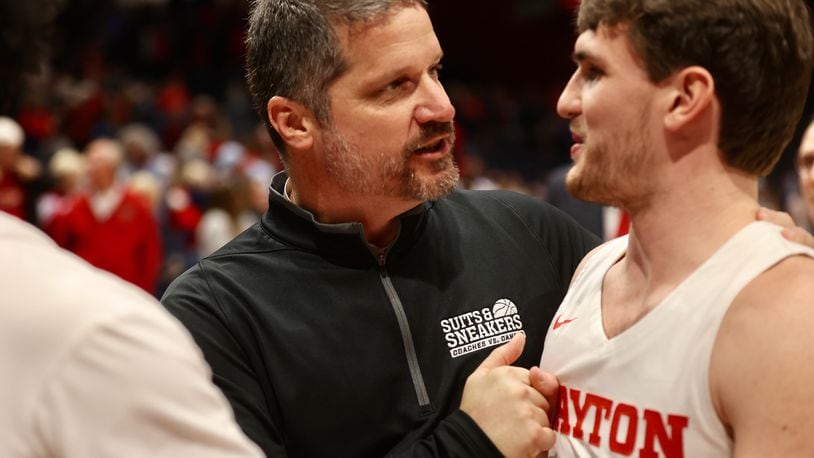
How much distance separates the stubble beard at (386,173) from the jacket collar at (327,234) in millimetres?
92

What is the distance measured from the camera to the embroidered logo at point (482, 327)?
2283mm

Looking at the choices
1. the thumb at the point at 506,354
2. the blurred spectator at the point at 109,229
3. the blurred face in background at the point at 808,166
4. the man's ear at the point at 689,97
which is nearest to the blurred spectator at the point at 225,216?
the blurred spectator at the point at 109,229

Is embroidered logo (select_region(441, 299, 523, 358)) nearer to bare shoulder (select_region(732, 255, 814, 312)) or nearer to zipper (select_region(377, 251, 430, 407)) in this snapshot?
zipper (select_region(377, 251, 430, 407))

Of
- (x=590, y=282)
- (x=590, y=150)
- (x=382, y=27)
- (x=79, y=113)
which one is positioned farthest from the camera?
(x=79, y=113)

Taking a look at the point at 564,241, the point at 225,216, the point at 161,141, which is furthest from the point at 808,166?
the point at 161,141

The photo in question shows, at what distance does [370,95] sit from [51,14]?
3.61 feet

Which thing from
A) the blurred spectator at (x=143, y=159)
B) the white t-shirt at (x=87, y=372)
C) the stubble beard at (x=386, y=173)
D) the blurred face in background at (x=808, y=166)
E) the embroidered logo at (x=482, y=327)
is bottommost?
the blurred spectator at (x=143, y=159)

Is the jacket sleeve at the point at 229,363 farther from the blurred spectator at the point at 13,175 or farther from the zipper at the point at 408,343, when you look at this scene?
the blurred spectator at the point at 13,175

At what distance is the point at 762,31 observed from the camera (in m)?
1.70

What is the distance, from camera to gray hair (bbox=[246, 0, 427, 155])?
2311 mm

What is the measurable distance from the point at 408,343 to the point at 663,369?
2.14 feet

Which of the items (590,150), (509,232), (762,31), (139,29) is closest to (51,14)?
(590,150)

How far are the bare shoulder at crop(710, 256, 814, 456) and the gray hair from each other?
1064 millimetres

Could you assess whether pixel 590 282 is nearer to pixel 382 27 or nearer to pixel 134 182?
pixel 382 27
